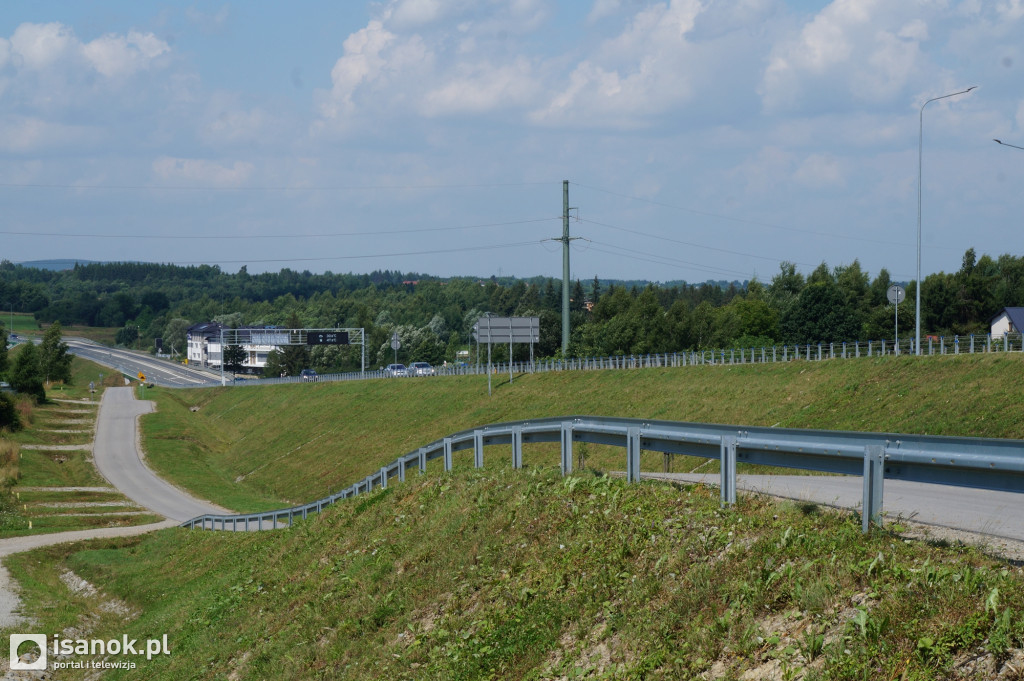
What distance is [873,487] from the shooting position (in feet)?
26.4

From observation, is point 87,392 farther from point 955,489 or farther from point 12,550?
point 955,489

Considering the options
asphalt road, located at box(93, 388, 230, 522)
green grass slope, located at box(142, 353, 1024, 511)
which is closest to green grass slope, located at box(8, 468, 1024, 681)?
green grass slope, located at box(142, 353, 1024, 511)

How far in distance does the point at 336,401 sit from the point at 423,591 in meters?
71.2

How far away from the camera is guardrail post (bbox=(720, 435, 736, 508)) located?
9.72 metres

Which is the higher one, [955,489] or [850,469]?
[850,469]

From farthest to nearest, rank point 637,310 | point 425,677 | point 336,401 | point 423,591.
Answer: point 637,310 < point 336,401 < point 423,591 < point 425,677

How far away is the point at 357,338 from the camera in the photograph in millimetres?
152500

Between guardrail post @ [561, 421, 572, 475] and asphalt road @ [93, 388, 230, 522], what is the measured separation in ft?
113

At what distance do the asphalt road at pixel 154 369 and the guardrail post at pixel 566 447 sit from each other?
431 ft

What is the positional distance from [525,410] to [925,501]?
45103mm

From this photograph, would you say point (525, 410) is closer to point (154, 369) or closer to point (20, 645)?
point (20, 645)

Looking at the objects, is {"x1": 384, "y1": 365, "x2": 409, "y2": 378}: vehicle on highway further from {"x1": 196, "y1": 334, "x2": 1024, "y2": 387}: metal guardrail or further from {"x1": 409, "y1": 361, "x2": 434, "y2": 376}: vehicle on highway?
{"x1": 196, "y1": 334, "x2": 1024, "y2": 387}: metal guardrail

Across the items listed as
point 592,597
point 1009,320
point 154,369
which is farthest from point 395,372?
point 592,597

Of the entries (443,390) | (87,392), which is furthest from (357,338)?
(443,390)
